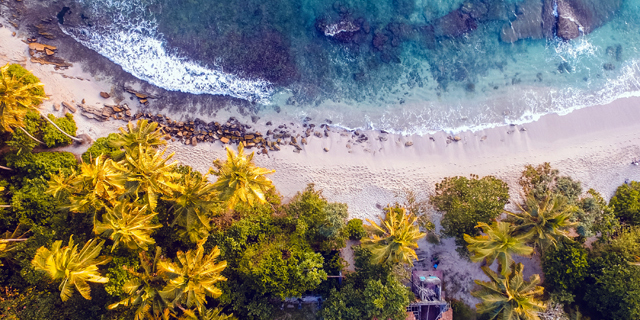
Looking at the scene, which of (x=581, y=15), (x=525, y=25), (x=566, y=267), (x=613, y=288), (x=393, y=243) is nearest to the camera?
(x=393, y=243)

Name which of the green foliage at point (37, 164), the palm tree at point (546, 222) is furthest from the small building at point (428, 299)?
the green foliage at point (37, 164)

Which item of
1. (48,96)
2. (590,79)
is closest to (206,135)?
(48,96)

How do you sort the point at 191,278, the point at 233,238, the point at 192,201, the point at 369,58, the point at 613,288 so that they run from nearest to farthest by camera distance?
the point at 191,278, the point at 192,201, the point at 613,288, the point at 233,238, the point at 369,58

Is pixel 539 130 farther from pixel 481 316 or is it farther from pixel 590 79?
pixel 481 316

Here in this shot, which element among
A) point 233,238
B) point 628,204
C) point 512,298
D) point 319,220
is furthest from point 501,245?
point 233,238

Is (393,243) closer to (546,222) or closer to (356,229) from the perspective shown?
(356,229)

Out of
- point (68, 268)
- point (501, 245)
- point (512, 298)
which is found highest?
point (501, 245)

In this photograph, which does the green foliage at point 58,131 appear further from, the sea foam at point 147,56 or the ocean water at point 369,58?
the ocean water at point 369,58
